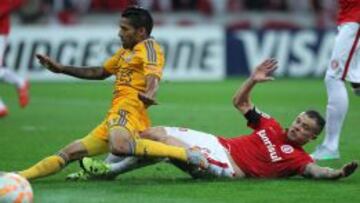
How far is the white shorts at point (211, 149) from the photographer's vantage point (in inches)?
343

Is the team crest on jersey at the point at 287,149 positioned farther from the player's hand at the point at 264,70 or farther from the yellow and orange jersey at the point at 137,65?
the yellow and orange jersey at the point at 137,65

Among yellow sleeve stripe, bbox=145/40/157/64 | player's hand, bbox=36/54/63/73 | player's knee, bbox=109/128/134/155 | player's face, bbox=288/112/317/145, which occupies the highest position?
yellow sleeve stripe, bbox=145/40/157/64

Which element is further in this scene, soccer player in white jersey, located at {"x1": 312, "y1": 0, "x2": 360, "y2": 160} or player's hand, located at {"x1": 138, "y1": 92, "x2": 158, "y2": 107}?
soccer player in white jersey, located at {"x1": 312, "y1": 0, "x2": 360, "y2": 160}

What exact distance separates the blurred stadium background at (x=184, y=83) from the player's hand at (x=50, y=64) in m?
0.95

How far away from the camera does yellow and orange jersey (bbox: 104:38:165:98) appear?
8.66m

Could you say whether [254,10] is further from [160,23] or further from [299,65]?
[299,65]

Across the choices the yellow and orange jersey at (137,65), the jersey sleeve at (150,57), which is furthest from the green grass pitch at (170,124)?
the jersey sleeve at (150,57)

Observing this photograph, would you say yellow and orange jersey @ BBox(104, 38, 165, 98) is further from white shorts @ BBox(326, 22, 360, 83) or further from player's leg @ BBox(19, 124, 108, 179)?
white shorts @ BBox(326, 22, 360, 83)

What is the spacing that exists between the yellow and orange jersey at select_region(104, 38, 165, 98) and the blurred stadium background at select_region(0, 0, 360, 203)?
0.78 meters

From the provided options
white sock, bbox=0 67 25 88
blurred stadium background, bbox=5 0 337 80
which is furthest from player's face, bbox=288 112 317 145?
blurred stadium background, bbox=5 0 337 80

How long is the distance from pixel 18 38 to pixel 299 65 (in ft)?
20.8

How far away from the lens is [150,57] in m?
8.68

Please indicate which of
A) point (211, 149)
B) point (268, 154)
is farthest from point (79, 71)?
point (268, 154)

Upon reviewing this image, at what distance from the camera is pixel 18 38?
23.2 m
